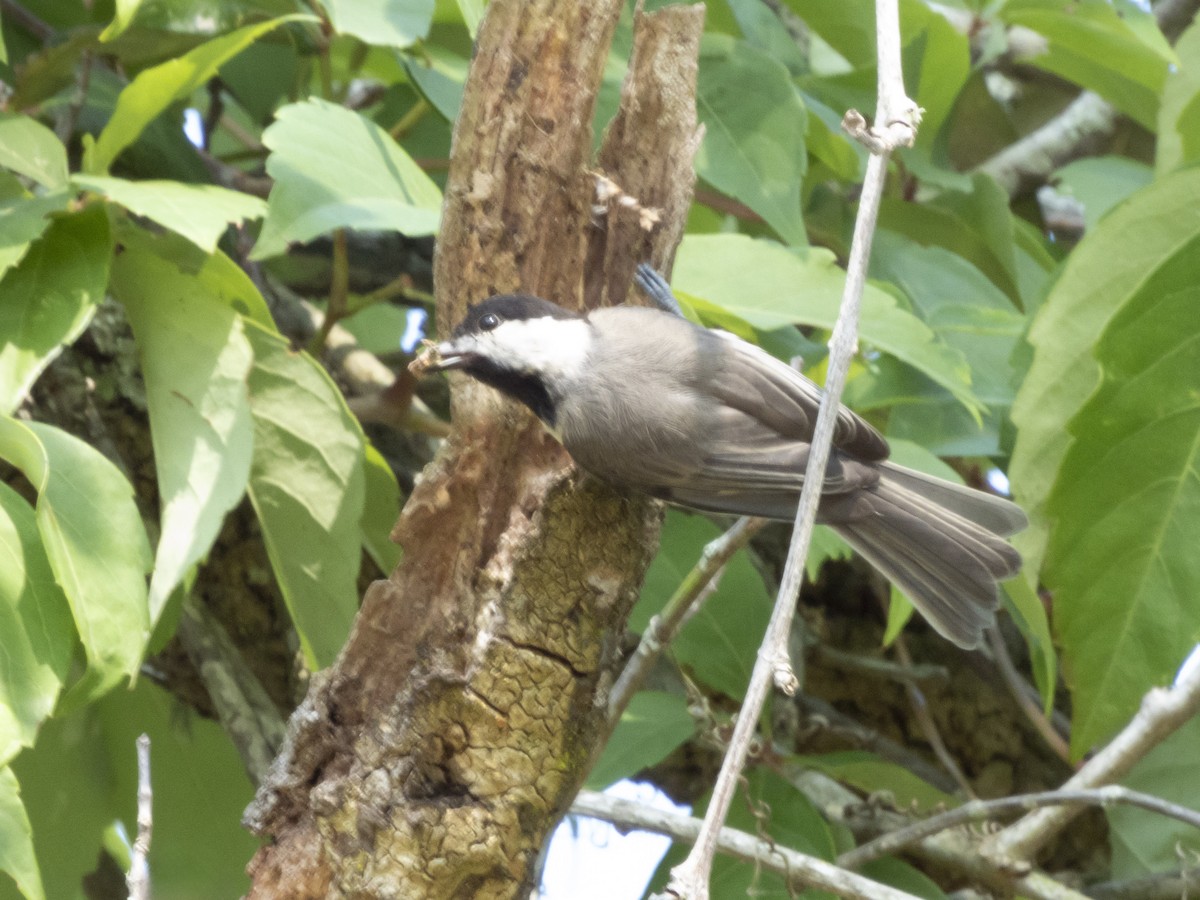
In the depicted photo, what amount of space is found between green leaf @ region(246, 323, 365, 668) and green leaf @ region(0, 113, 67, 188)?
31 cm

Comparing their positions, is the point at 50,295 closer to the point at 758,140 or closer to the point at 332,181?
the point at 332,181

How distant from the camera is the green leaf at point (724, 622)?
6.64 ft

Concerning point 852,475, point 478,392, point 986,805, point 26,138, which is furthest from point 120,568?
point 986,805

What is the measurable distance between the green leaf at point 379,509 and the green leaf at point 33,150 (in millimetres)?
534

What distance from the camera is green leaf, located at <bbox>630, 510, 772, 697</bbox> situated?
2.03m

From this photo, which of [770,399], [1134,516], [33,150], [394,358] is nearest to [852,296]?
[770,399]

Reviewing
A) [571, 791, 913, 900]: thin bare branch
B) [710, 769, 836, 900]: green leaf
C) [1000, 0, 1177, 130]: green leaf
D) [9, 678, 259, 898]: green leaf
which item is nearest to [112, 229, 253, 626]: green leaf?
[571, 791, 913, 900]: thin bare branch

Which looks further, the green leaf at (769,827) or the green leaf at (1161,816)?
the green leaf at (1161,816)

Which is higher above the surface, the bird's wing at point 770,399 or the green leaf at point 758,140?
the green leaf at point 758,140

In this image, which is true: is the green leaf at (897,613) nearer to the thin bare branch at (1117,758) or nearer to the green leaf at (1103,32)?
the thin bare branch at (1117,758)

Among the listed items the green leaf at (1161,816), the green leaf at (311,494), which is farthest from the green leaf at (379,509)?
the green leaf at (1161,816)

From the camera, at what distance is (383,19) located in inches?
65.5

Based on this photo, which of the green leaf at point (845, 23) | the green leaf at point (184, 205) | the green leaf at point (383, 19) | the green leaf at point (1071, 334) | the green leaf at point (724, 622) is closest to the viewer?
the green leaf at point (184, 205)

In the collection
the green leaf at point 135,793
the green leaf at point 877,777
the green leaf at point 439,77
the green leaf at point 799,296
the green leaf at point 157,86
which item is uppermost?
the green leaf at point 439,77
